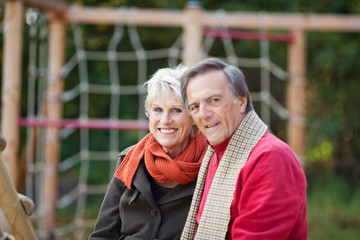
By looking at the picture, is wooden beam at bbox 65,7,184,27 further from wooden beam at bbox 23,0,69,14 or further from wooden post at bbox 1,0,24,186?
wooden post at bbox 1,0,24,186

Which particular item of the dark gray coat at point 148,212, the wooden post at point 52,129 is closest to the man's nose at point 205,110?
the dark gray coat at point 148,212

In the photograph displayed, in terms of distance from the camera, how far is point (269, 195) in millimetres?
1674

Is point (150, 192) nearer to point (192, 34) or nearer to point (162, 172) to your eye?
point (162, 172)

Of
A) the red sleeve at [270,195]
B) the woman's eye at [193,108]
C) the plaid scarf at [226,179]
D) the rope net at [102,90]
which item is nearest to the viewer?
the red sleeve at [270,195]

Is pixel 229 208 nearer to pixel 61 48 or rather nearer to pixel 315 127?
pixel 61 48

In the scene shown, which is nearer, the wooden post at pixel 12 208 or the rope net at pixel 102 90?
the wooden post at pixel 12 208

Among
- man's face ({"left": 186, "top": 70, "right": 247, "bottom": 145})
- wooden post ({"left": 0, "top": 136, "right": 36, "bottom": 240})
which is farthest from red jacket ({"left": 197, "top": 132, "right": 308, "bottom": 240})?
wooden post ({"left": 0, "top": 136, "right": 36, "bottom": 240})

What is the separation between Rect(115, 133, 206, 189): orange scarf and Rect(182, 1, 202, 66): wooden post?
2489mm

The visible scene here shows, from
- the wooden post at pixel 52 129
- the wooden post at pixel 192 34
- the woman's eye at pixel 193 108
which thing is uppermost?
the wooden post at pixel 192 34

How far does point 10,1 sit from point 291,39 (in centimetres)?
270

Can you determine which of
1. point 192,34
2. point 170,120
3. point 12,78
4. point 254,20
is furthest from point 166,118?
point 254,20

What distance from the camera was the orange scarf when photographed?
2.18 meters

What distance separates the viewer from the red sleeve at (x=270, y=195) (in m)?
1.68

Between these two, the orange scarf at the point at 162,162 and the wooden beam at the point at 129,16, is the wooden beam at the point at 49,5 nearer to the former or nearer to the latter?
the wooden beam at the point at 129,16
